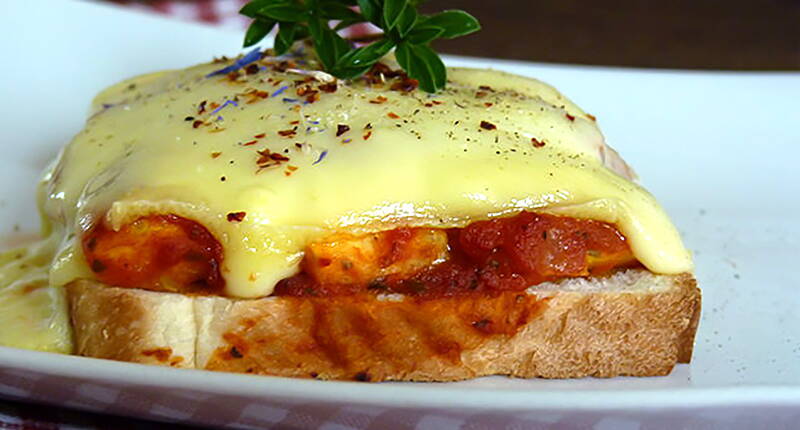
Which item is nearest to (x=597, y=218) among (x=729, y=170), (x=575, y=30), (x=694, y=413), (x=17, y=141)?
(x=694, y=413)

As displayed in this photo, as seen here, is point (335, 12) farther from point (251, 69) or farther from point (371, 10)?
point (251, 69)

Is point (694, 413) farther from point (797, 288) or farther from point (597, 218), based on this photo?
point (797, 288)

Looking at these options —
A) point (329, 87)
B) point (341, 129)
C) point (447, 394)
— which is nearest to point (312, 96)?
point (329, 87)

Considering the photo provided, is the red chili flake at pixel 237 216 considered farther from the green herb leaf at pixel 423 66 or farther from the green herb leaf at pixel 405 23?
the green herb leaf at pixel 405 23

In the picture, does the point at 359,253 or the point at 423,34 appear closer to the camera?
the point at 359,253

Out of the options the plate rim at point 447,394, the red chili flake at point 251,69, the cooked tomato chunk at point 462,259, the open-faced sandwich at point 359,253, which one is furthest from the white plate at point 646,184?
the red chili flake at point 251,69

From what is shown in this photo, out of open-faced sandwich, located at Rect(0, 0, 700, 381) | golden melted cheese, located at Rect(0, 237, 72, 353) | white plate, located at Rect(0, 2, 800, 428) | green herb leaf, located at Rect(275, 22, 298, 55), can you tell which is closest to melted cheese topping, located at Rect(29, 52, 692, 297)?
open-faced sandwich, located at Rect(0, 0, 700, 381)
